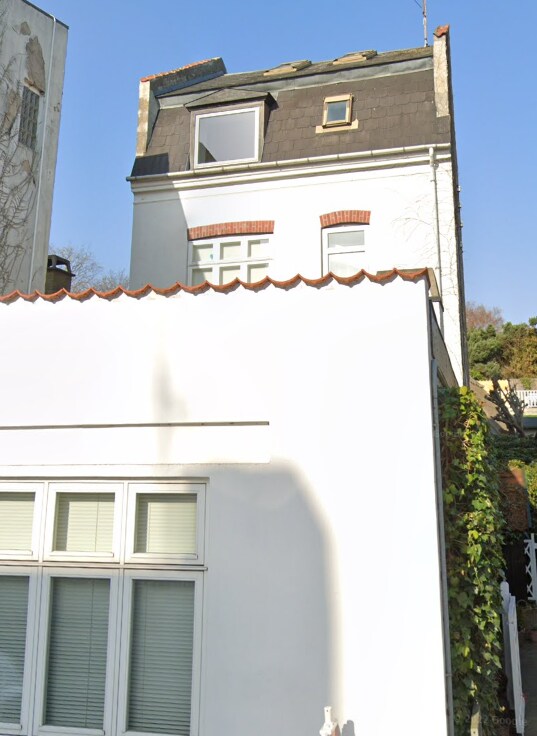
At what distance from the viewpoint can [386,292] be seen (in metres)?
4.86

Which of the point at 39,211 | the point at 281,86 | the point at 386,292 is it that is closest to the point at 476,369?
the point at 281,86

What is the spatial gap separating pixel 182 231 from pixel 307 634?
30.8 feet

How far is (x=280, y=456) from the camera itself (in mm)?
4828

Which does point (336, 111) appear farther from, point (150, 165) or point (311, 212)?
point (150, 165)

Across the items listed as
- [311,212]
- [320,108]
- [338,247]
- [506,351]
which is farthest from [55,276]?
[506,351]

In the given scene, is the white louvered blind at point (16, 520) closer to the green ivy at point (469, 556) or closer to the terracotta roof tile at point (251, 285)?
the terracotta roof tile at point (251, 285)

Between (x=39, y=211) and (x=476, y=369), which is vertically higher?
(x=476, y=369)

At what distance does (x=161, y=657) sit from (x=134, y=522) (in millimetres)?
996

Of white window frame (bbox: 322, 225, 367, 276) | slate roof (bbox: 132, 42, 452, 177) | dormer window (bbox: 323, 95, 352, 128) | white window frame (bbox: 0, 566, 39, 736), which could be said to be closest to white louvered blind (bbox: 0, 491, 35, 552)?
white window frame (bbox: 0, 566, 39, 736)

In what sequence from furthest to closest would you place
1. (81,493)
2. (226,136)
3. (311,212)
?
(226,136) → (311,212) → (81,493)

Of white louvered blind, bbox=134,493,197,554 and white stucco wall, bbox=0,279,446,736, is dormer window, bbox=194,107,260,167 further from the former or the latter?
white louvered blind, bbox=134,493,197,554

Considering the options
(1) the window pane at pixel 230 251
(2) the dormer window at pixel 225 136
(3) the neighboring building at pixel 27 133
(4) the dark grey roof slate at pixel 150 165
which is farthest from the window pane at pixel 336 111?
(3) the neighboring building at pixel 27 133

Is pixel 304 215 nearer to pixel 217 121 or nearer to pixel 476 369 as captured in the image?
pixel 217 121

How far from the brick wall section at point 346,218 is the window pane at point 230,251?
64.6 inches
